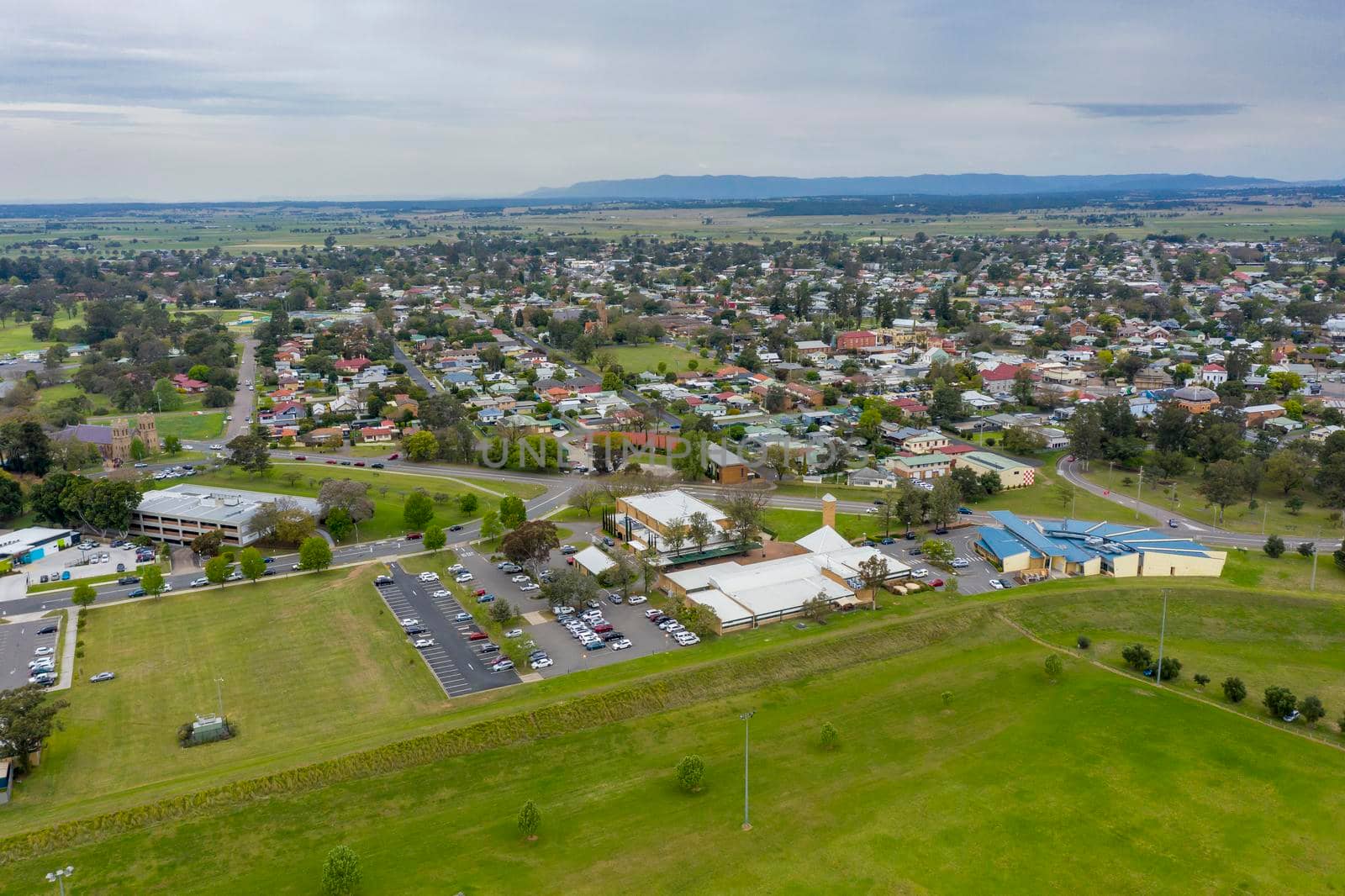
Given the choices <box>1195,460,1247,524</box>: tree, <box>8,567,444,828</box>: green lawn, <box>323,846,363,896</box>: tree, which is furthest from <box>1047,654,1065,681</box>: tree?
<box>323,846,363,896</box>: tree

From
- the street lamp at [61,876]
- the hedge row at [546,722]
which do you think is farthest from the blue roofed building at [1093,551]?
the street lamp at [61,876]

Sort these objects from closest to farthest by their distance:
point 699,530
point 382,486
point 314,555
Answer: point 314,555, point 699,530, point 382,486

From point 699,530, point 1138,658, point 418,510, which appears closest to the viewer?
point 1138,658

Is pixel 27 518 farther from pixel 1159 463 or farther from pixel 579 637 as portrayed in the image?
pixel 1159 463

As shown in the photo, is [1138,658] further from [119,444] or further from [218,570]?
[119,444]

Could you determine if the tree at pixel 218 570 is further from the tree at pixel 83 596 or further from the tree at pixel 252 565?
the tree at pixel 83 596

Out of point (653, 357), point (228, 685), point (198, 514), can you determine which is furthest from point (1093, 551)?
point (653, 357)
